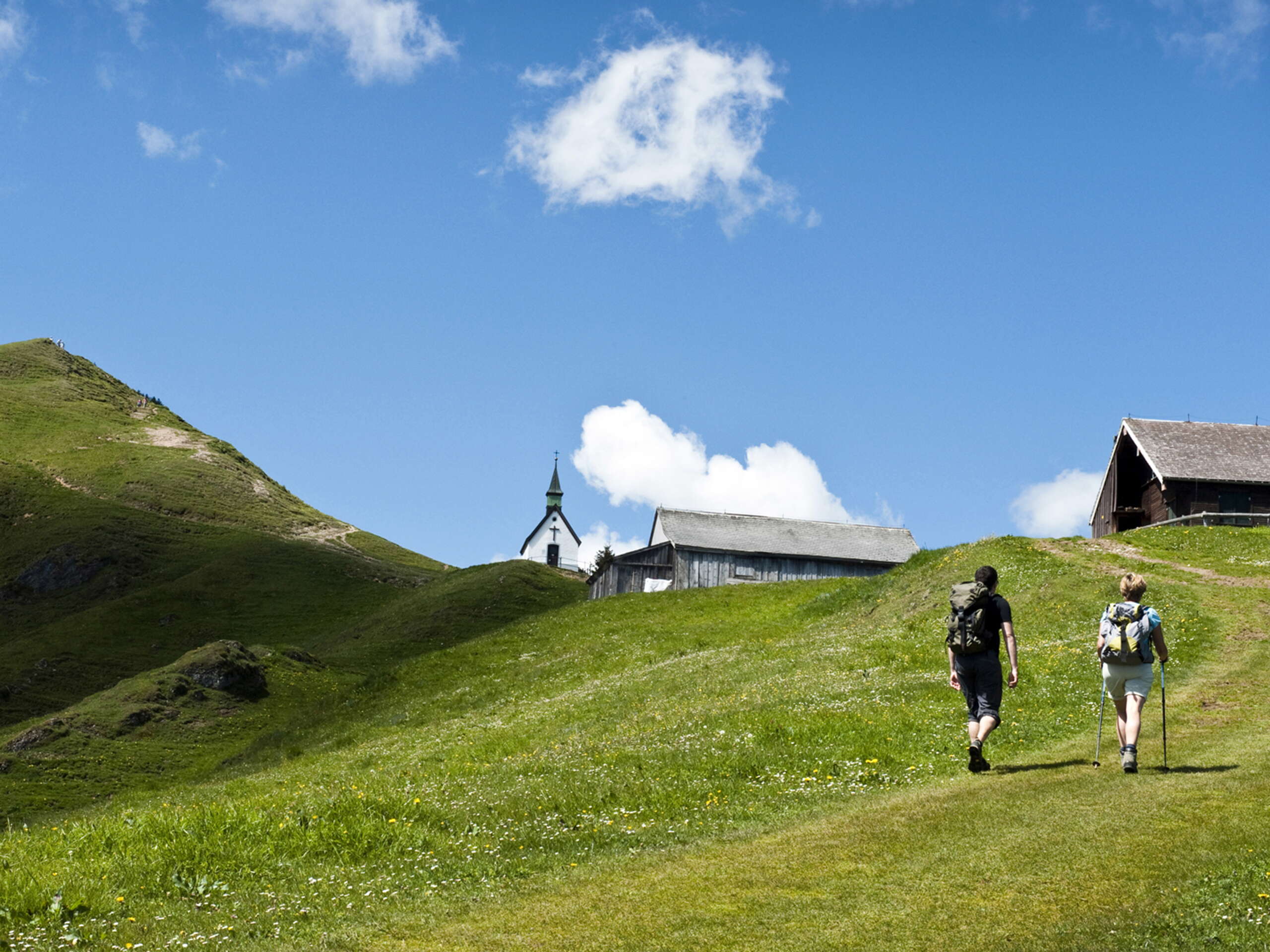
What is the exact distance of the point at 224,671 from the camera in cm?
5328

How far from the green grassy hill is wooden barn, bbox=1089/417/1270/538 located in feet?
136

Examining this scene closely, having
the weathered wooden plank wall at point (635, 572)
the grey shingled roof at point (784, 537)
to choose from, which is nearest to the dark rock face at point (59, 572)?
the weathered wooden plank wall at point (635, 572)

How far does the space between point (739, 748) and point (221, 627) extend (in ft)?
264

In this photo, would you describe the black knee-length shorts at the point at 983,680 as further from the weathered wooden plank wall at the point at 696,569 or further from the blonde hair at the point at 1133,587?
the weathered wooden plank wall at the point at 696,569

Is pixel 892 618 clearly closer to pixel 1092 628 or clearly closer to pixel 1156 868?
pixel 1092 628

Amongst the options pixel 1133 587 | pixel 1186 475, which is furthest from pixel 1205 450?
pixel 1133 587

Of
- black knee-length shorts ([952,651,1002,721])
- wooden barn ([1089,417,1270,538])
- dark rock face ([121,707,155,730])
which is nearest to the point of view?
black knee-length shorts ([952,651,1002,721])

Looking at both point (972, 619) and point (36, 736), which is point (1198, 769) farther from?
point (36, 736)

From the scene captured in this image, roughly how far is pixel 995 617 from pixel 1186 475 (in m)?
56.6

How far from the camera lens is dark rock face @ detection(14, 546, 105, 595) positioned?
10981cm

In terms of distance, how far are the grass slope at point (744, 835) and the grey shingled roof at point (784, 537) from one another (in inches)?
2101

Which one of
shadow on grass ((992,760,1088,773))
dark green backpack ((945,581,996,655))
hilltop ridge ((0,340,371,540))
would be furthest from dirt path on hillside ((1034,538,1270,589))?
hilltop ridge ((0,340,371,540))

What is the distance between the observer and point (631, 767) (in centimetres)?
1944

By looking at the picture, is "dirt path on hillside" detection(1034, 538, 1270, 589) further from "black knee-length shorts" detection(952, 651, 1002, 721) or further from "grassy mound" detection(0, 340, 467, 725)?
"grassy mound" detection(0, 340, 467, 725)
